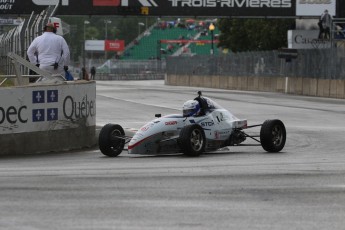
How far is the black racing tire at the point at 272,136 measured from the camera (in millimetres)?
15094

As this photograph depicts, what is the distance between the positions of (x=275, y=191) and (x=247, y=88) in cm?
4982

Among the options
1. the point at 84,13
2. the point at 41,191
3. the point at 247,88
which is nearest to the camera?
the point at 41,191

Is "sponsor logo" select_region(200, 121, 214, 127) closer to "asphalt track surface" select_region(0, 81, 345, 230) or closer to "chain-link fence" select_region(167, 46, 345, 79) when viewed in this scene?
"asphalt track surface" select_region(0, 81, 345, 230)

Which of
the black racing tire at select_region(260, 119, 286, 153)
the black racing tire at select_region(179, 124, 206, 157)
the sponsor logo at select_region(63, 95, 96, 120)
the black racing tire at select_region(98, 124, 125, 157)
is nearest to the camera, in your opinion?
the black racing tire at select_region(179, 124, 206, 157)

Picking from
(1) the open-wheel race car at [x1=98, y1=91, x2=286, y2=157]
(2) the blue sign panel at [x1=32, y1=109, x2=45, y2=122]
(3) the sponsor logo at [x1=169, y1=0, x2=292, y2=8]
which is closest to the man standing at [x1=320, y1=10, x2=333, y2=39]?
(3) the sponsor logo at [x1=169, y1=0, x2=292, y2=8]

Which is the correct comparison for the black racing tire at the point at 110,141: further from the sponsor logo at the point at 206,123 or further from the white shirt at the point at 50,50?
the white shirt at the point at 50,50

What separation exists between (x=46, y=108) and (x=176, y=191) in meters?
5.94

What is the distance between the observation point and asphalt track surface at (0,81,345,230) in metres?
7.82

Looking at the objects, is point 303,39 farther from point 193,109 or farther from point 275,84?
point 193,109

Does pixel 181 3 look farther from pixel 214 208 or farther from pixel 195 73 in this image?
pixel 214 208

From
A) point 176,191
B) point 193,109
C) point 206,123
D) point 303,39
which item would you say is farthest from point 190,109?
point 303,39

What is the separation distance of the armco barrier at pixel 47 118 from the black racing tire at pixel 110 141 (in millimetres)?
1019

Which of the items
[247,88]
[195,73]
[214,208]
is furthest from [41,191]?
[195,73]

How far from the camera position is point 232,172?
452 inches
